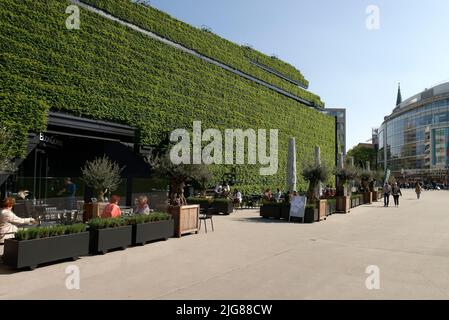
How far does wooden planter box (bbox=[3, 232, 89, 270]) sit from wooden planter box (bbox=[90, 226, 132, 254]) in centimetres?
37

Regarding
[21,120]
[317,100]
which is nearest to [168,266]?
[21,120]

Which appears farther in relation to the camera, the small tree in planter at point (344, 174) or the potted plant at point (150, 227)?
the small tree in planter at point (344, 174)

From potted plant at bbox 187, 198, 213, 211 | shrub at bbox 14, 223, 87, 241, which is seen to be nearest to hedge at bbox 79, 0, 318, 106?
potted plant at bbox 187, 198, 213, 211

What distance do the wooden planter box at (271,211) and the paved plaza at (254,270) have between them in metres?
4.84

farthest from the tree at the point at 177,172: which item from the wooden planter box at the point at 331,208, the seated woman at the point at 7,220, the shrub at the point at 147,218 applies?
the wooden planter box at the point at 331,208

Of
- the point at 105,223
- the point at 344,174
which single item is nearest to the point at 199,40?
the point at 344,174

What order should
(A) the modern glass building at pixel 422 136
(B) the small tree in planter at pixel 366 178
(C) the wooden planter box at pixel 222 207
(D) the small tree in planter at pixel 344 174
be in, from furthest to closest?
(A) the modern glass building at pixel 422 136 < (B) the small tree in planter at pixel 366 178 < (D) the small tree in planter at pixel 344 174 < (C) the wooden planter box at pixel 222 207

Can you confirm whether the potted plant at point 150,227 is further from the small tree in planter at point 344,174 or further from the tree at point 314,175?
the small tree in planter at point 344,174

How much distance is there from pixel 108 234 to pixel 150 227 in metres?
1.48

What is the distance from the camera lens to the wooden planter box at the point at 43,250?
263 inches

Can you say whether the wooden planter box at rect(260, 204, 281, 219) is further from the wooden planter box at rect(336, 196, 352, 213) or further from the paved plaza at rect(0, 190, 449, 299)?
the wooden planter box at rect(336, 196, 352, 213)

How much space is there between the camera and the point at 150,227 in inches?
385

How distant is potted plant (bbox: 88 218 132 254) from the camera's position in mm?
8299
